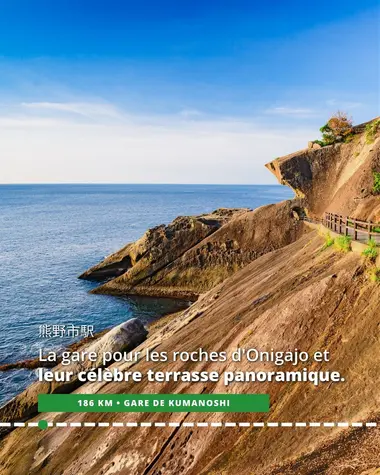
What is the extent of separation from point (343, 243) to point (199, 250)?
27987 millimetres

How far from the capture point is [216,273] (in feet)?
138

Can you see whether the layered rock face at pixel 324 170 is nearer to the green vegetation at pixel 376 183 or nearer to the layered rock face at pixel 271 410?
the green vegetation at pixel 376 183

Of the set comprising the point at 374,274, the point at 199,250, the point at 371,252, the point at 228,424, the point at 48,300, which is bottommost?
the point at 48,300

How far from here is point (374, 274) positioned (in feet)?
42.8

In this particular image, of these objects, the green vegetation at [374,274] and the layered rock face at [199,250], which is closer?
the green vegetation at [374,274]

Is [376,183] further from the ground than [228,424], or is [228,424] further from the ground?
[376,183]

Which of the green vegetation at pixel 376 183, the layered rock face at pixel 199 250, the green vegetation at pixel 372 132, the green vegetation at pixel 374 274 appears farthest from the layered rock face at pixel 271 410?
the layered rock face at pixel 199 250

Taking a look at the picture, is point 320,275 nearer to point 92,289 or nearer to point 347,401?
point 347,401

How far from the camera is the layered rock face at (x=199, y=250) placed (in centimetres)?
4197

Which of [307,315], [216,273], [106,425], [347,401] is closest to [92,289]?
[216,273]

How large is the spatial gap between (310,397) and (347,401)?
1.04 metres

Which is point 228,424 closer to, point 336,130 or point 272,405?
point 272,405

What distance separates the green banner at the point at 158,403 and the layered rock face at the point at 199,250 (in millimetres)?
26204

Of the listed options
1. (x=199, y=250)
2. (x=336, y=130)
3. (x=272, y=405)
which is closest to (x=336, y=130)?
(x=336, y=130)
